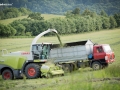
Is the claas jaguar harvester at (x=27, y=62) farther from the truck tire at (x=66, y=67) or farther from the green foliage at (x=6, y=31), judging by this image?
the green foliage at (x=6, y=31)

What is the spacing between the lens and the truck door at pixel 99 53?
13488 millimetres

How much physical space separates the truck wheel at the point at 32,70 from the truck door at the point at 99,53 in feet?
8.50

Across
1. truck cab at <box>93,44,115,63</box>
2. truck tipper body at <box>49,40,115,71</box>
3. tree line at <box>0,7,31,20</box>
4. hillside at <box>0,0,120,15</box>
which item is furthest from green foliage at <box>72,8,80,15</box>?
truck tipper body at <box>49,40,115,71</box>

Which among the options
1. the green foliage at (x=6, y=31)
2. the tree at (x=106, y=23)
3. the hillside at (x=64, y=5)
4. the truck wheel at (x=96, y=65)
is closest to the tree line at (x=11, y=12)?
the hillside at (x=64, y=5)

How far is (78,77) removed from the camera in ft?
31.0

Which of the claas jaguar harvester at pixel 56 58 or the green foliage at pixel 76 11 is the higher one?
the green foliage at pixel 76 11

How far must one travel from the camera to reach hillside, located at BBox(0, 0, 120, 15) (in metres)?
17.1

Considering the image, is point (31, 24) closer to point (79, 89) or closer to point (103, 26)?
point (103, 26)

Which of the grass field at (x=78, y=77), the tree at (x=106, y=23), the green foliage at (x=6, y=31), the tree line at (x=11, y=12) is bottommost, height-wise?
the grass field at (x=78, y=77)

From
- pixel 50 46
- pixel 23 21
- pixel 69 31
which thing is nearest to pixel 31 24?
pixel 23 21

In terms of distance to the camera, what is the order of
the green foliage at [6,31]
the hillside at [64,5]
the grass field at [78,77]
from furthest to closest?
1. the hillside at [64,5]
2. the green foliage at [6,31]
3. the grass field at [78,77]

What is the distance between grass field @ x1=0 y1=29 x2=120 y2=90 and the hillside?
129cm

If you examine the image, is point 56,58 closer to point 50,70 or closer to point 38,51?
point 38,51

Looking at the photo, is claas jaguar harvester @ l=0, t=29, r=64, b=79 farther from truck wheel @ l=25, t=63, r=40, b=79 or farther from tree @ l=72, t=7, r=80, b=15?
tree @ l=72, t=7, r=80, b=15
